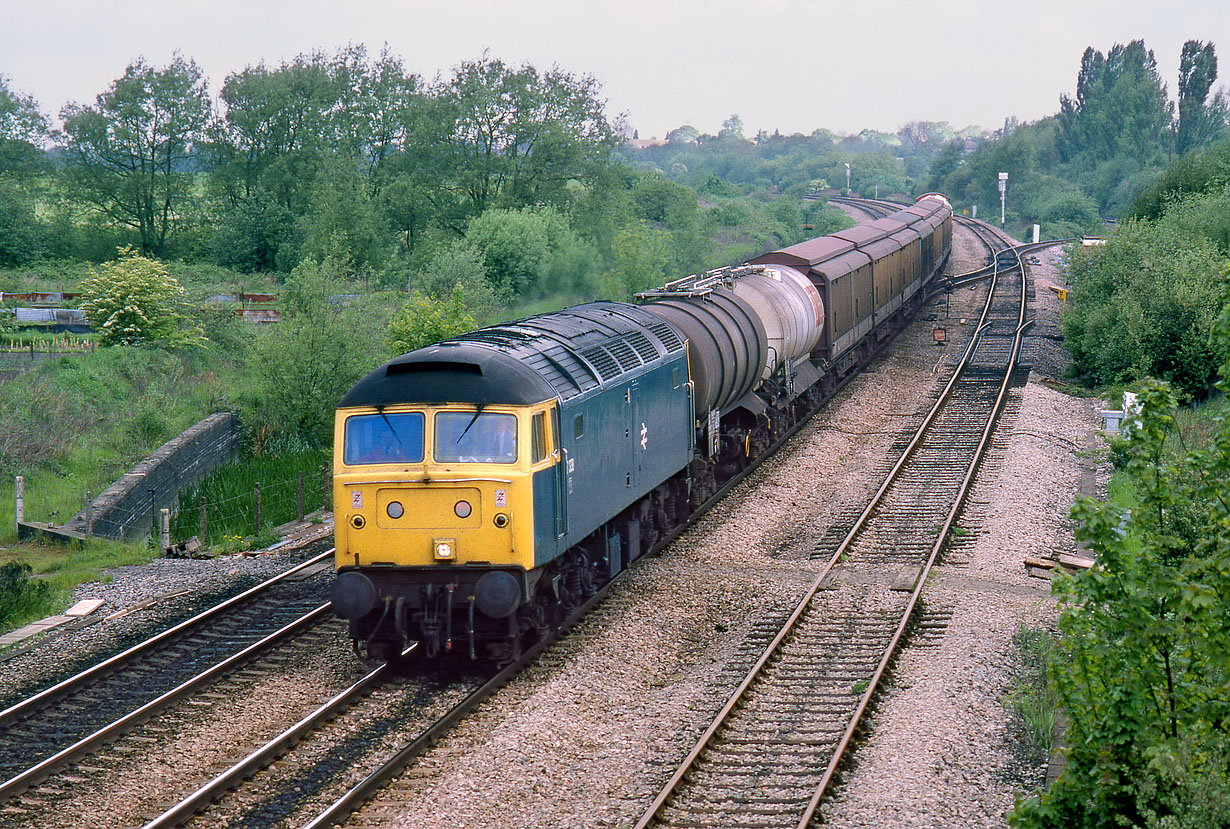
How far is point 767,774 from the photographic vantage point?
10414 mm

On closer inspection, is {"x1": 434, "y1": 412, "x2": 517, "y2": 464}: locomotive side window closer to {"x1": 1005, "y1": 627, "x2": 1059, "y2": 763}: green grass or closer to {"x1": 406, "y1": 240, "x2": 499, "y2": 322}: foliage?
{"x1": 1005, "y1": 627, "x2": 1059, "y2": 763}: green grass

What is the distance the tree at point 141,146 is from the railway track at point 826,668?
132ft

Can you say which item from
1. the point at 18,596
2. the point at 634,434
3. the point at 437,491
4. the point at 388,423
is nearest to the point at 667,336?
the point at 634,434

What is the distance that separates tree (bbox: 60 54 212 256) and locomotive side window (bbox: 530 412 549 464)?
45.1m

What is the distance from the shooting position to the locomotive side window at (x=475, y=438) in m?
12.2

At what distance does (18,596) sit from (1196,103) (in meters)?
99.0

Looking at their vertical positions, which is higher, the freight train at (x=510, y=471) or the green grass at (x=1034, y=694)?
the freight train at (x=510, y=471)

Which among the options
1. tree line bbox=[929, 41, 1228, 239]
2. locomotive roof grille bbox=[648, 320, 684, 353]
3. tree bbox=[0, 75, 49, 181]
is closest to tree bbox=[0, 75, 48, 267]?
tree bbox=[0, 75, 49, 181]

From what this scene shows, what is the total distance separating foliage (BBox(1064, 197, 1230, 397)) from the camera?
30.5 m

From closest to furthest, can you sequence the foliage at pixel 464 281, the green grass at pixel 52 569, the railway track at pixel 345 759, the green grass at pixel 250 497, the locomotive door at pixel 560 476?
the railway track at pixel 345 759 < the locomotive door at pixel 560 476 < the green grass at pixel 52 569 < the green grass at pixel 250 497 < the foliage at pixel 464 281

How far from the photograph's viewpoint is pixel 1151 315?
31.4 meters

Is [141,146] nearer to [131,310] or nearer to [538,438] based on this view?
[131,310]

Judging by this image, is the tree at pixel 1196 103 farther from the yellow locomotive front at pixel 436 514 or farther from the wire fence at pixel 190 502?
the yellow locomotive front at pixel 436 514

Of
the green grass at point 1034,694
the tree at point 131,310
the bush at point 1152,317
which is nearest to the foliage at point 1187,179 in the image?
the bush at point 1152,317
